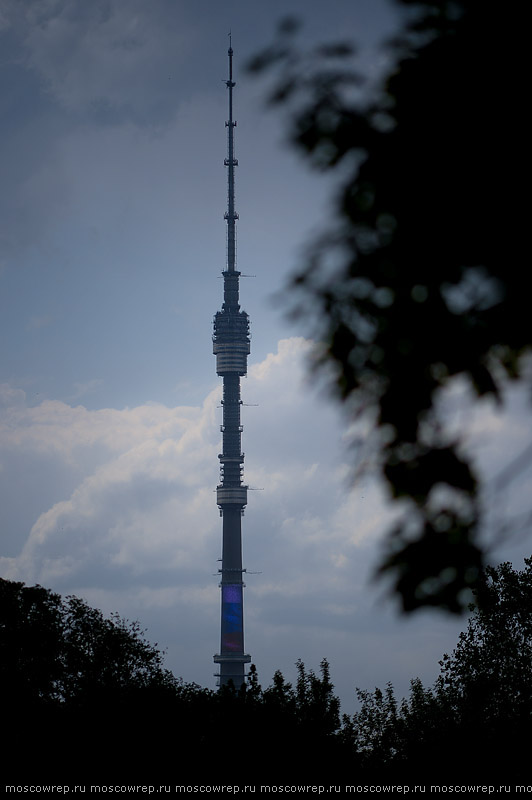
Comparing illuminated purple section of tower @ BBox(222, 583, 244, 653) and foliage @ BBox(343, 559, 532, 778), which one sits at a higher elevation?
illuminated purple section of tower @ BBox(222, 583, 244, 653)

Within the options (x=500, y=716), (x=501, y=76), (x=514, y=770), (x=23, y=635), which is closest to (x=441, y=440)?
(x=501, y=76)

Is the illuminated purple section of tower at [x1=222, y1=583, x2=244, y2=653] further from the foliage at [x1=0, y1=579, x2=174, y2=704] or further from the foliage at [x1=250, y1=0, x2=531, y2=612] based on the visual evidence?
the foliage at [x1=250, y1=0, x2=531, y2=612]

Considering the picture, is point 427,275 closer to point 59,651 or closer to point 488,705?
point 488,705

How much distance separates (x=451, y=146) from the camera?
473cm

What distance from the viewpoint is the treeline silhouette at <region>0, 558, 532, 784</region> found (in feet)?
144

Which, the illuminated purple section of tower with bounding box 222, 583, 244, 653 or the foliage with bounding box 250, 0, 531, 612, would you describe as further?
the illuminated purple section of tower with bounding box 222, 583, 244, 653

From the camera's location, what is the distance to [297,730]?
49438mm

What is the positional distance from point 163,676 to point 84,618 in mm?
8281

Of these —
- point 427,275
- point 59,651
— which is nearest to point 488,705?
point 59,651

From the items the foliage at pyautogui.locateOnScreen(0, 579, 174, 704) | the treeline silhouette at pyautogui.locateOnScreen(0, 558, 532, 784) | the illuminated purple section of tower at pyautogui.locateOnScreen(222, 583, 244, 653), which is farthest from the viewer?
the illuminated purple section of tower at pyautogui.locateOnScreen(222, 583, 244, 653)

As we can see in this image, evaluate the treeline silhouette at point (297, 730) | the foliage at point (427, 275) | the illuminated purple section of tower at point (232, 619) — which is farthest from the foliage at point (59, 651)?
the illuminated purple section of tower at point (232, 619)

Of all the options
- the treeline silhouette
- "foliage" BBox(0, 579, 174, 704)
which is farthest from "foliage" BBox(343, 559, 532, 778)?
"foliage" BBox(0, 579, 174, 704)

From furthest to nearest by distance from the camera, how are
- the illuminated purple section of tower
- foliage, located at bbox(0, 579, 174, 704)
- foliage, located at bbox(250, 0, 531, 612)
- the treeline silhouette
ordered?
the illuminated purple section of tower → foliage, located at bbox(0, 579, 174, 704) → the treeline silhouette → foliage, located at bbox(250, 0, 531, 612)

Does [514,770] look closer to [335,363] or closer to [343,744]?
[343,744]
